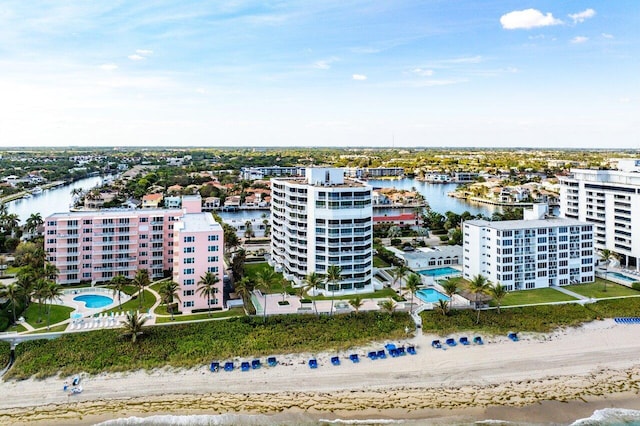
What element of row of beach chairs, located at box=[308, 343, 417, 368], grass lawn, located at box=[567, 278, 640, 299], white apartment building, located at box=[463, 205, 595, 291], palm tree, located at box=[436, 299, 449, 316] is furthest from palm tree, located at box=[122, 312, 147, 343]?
grass lawn, located at box=[567, 278, 640, 299]

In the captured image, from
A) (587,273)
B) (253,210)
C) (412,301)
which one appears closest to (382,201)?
(253,210)

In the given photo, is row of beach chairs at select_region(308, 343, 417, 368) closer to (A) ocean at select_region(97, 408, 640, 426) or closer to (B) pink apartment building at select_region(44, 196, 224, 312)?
(A) ocean at select_region(97, 408, 640, 426)

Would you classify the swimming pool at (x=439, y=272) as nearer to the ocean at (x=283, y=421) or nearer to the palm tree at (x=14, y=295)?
the ocean at (x=283, y=421)

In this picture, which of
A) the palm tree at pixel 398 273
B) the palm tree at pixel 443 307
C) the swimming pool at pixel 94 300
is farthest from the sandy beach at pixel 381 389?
the swimming pool at pixel 94 300

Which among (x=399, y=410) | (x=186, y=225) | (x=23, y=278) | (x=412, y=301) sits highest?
(x=186, y=225)

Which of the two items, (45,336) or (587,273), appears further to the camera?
(587,273)

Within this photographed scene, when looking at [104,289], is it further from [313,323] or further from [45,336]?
[313,323]
